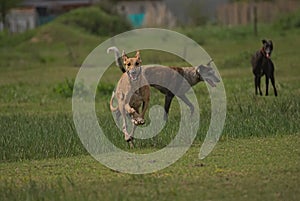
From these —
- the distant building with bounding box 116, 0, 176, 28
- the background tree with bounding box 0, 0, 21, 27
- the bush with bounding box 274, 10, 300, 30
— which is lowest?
the distant building with bounding box 116, 0, 176, 28

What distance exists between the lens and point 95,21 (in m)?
47.1

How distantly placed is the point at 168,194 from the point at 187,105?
7636mm

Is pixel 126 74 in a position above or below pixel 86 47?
above

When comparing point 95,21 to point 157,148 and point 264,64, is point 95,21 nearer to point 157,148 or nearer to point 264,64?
point 264,64

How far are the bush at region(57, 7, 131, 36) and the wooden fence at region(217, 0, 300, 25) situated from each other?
9251 mm

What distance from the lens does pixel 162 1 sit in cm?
6675

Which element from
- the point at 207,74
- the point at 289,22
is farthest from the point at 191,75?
the point at 289,22

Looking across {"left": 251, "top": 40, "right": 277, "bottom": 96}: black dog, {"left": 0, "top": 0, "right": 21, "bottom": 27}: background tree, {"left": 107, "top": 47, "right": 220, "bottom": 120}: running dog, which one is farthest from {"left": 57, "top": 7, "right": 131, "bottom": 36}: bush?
{"left": 107, "top": 47, "right": 220, "bottom": 120}: running dog

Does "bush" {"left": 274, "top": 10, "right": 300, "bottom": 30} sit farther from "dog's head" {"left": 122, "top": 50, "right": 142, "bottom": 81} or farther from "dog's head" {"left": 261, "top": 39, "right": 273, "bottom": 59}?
"dog's head" {"left": 122, "top": 50, "right": 142, "bottom": 81}

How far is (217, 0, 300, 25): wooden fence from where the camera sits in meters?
54.4

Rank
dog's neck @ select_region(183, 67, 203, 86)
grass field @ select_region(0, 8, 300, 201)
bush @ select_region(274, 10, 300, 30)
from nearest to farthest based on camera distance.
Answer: grass field @ select_region(0, 8, 300, 201)
dog's neck @ select_region(183, 67, 203, 86)
bush @ select_region(274, 10, 300, 30)

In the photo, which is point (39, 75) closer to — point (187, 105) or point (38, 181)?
point (187, 105)

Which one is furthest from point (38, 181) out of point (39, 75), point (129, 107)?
point (39, 75)

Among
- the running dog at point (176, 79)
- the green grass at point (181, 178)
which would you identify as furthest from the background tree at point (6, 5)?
the green grass at point (181, 178)
